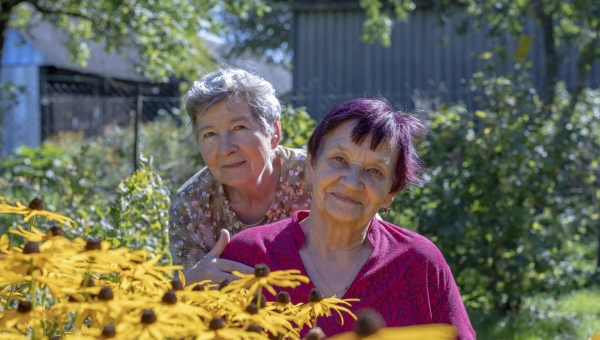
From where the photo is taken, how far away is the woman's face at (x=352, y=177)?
2223mm

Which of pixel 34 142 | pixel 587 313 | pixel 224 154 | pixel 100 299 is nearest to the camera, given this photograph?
pixel 100 299

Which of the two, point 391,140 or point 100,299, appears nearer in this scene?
point 100,299

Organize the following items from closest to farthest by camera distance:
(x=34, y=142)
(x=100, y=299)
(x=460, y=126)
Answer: (x=100, y=299), (x=460, y=126), (x=34, y=142)

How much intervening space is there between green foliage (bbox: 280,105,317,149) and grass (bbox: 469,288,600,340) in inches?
66.8

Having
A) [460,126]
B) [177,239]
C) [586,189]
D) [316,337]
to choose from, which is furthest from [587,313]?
[316,337]

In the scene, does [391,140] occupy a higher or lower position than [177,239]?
higher

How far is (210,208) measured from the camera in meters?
3.05

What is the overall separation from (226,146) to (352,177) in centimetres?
78

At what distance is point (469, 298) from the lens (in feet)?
17.3

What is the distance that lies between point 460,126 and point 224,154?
267 centimetres

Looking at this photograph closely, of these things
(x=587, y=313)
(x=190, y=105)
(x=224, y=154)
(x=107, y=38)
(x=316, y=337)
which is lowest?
(x=587, y=313)

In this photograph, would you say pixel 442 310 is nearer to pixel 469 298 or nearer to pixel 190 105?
pixel 190 105

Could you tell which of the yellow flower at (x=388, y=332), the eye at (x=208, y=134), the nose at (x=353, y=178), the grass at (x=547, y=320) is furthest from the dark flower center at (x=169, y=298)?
the grass at (x=547, y=320)

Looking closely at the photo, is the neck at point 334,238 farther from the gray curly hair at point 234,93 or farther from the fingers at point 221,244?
the gray curly hair at point 234,93
